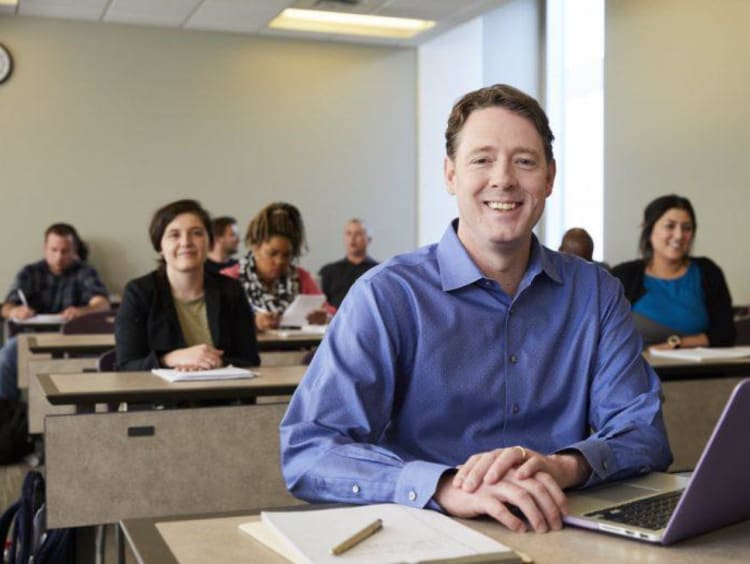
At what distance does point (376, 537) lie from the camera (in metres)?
1.13

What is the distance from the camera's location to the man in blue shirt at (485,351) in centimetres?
151

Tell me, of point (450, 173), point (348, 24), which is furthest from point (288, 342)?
point (348, 24)

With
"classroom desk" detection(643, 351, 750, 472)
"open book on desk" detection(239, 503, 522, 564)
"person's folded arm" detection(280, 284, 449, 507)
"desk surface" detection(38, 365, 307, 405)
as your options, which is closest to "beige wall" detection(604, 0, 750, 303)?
"classroom desk" detection(643, 351, 750, 472)

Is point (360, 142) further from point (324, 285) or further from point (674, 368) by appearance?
point (674, 368)

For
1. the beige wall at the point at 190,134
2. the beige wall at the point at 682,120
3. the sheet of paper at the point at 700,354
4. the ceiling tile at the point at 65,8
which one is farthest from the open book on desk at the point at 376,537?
the beige wall at the point at 190,134

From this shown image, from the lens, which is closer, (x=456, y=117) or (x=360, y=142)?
(x=456, y=117)

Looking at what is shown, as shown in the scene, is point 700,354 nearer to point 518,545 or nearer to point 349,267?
point 518,545

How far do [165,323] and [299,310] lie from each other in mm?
1440

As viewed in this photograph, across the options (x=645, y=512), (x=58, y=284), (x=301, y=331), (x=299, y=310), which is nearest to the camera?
(x=645, y=512)

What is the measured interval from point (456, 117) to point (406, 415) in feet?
1.55

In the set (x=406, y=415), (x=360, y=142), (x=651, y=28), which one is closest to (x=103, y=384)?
(x=406, y=415)

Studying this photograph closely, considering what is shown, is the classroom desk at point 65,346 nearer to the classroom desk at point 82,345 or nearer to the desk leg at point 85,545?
the classroom desk at point 82,345

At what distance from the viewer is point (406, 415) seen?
1584 millimetres

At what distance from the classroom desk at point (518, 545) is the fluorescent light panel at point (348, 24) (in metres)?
7.50
